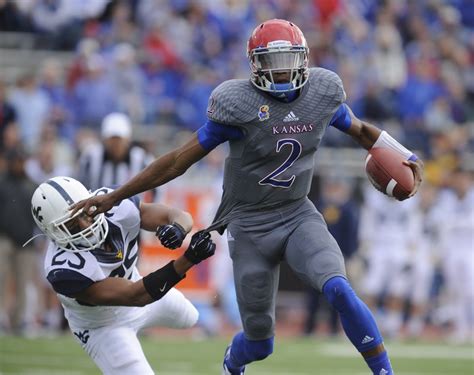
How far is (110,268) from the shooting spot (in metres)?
5.41

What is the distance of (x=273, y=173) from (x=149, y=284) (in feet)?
2.85

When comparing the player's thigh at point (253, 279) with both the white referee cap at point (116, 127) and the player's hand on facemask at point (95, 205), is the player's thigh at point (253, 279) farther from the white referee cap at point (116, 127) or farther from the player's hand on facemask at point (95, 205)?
the white referee cap at point (116, 127)

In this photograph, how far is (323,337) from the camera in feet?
36.5

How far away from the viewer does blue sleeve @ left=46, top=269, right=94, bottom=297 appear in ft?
16.8

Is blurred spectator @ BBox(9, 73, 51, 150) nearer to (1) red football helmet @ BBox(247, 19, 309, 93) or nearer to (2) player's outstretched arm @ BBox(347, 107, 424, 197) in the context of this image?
(2) player's outstretched arm @ BBox(347, 107, 424, 197)

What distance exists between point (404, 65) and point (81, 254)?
9.31 metres

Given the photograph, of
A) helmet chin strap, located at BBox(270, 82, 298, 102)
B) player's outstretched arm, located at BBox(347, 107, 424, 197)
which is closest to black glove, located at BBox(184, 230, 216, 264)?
helmet chin strap, located at BBox(270, 82, 298, 102)

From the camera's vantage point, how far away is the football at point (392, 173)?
5617 millimetres

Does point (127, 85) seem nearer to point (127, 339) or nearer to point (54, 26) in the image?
point (54, 26)

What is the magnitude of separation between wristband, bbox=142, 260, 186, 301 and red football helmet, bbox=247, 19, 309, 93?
3.35 feet

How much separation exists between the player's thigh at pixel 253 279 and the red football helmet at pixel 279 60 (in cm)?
77

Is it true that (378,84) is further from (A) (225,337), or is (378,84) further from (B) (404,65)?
(A) (225,337)

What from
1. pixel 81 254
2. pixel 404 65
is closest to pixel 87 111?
pixel 404 65

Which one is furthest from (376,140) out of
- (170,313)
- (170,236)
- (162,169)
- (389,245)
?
(389,245)
